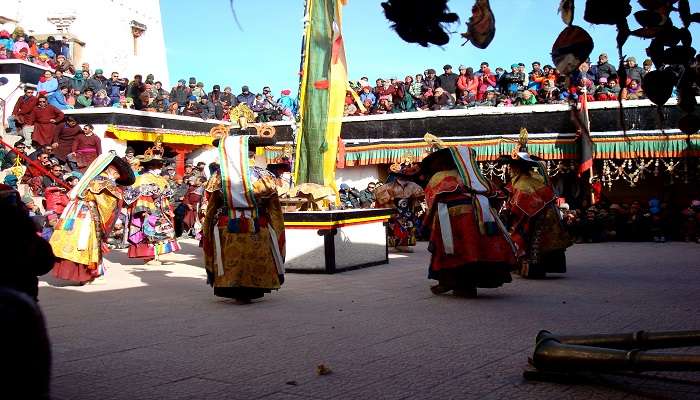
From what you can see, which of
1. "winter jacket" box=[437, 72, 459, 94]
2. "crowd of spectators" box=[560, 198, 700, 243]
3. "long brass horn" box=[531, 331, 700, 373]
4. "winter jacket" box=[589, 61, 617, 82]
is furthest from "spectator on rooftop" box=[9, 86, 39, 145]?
"long brass horn" box=[531, 331, 700, 373]

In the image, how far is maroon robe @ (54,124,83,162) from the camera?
18427mm

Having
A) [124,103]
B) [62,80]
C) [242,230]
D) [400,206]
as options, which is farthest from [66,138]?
[242,230]

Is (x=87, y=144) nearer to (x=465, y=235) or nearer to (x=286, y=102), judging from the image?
(x=286, y=102)

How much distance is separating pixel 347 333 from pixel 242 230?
239 cm

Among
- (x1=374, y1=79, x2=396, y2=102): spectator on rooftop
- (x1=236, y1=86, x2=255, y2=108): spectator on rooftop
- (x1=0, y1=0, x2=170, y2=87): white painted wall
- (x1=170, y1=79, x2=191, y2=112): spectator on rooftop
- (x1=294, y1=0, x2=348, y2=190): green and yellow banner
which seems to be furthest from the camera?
(x1=0, y1=0, x2=170, y2=87): white painted wall

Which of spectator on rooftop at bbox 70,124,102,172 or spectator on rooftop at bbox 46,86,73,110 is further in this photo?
spectator on rooftop at bbox 46,86,73,110

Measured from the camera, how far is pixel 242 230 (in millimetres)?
8023

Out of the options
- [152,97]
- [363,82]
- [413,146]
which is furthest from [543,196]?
[152,97]

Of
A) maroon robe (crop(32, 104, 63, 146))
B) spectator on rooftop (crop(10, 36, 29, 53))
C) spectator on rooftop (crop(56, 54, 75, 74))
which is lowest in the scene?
maroon robe (crop(32, 104, 63, 146))

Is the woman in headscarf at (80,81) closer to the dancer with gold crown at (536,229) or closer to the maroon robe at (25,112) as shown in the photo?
the maroon robe at (25,112)

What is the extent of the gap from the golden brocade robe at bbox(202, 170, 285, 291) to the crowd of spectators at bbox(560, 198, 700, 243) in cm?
995

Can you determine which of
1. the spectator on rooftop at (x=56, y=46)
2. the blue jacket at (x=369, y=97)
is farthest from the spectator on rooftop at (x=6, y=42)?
the blue jacket at (x=369, y=97)

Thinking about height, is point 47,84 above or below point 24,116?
above

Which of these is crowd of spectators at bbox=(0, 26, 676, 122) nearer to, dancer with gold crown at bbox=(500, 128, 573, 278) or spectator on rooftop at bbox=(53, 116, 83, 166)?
spectator on rooftop at bbox=(53, 116, 83, 166)
